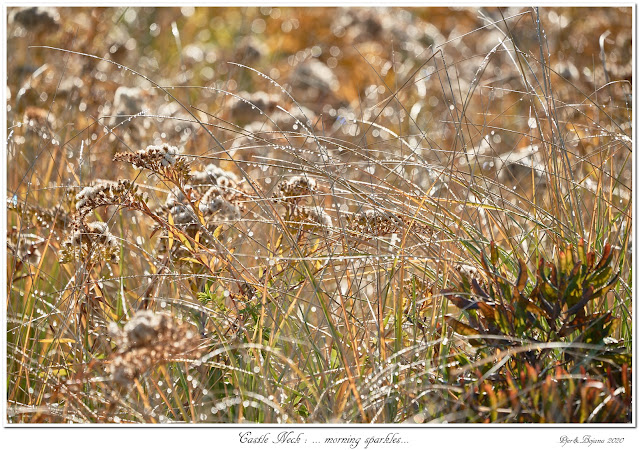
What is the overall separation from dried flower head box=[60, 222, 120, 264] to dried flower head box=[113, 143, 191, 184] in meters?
0.15

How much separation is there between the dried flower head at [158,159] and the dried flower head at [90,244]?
0.15m

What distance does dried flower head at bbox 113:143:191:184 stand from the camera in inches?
53.4

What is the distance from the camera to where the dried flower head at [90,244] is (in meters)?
1.41

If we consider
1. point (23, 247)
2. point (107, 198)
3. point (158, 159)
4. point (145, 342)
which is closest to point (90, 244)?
point (107, 198)

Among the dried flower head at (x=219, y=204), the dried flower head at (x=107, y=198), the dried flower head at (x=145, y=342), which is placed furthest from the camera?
the dried flower head at (x=219, y=204)

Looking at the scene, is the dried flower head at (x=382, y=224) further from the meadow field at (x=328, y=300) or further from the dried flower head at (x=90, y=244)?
the dried flower head at (x=90, y=244)

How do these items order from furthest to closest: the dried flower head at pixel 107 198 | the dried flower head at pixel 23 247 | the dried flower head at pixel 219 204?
1. the dried flower head at pixel 23 247
2. the dried flower head at pixel 219 204
3. the dried flower head at pixel 107 198

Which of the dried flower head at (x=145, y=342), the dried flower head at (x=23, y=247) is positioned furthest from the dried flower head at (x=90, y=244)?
the dried flower head at (x=145, y=342)

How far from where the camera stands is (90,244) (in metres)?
1.45

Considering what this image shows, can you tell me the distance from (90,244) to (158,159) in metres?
0.25

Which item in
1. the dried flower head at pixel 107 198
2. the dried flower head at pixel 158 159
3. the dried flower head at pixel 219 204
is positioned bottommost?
the dried flower head at pixel 219 204
